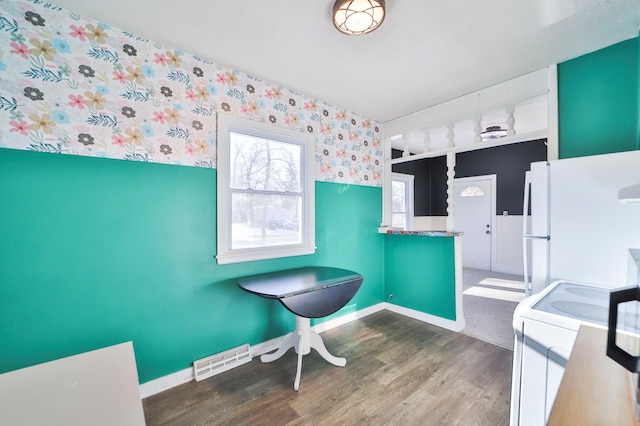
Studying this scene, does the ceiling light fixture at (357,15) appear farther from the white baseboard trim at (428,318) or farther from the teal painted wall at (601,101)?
the white baseboard trim at (428,318)

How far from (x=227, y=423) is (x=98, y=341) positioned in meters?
0.93

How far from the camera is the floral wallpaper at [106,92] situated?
1.45 meters

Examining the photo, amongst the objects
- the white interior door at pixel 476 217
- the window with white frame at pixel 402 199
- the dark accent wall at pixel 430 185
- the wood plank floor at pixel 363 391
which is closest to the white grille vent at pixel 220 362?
the wood plank floor at pixel 363 391

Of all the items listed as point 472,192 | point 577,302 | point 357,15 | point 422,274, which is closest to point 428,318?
point 422,274

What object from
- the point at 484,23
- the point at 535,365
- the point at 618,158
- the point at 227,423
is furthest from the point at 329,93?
the point at 227,423

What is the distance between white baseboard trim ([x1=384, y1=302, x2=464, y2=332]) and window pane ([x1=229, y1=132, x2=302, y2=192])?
1916mm

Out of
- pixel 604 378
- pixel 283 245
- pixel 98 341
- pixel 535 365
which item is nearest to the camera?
pixel 604 378

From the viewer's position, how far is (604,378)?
2.45ft

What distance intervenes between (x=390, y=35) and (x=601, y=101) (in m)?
1.66

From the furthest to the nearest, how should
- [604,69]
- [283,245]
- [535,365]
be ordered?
[283,245]
[604,69]
[535,365]

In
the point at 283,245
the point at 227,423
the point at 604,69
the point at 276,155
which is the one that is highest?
the point at 604,69

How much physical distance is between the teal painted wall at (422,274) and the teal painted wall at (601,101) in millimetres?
1298

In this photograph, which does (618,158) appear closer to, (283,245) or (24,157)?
(283,245)

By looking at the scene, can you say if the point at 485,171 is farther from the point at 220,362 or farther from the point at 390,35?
the point at 220,362
